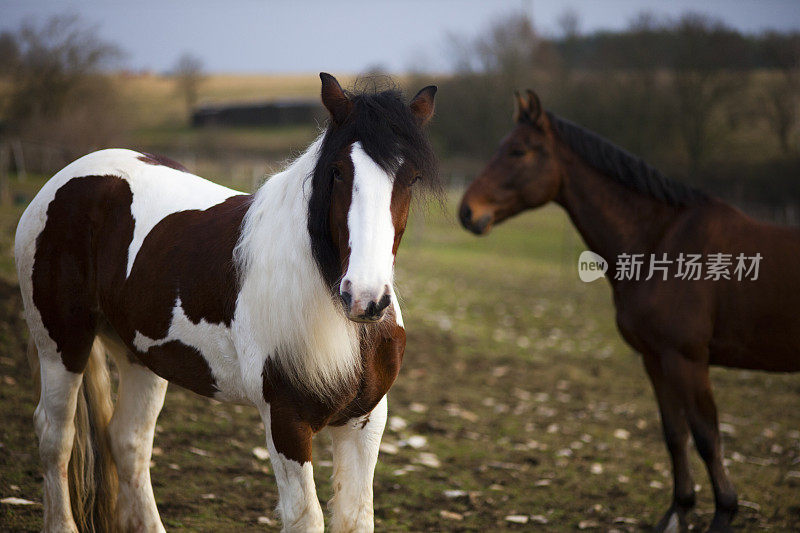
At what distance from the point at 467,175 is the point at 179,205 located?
20662mm

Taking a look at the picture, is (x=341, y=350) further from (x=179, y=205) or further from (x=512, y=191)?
(x=512, y=191)

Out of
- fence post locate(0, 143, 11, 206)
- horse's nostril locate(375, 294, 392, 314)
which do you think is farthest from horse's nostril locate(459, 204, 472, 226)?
fence post locate(0, 143, 11, 206)

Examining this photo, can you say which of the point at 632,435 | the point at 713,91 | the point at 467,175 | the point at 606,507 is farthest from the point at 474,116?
the point at 606,507

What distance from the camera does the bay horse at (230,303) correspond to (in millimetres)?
1924

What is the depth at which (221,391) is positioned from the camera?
93.6 inches

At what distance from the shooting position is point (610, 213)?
4.14m

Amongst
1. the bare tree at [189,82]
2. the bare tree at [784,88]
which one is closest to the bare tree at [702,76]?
the bare tree at [784,88]

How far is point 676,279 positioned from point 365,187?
2.68 meters

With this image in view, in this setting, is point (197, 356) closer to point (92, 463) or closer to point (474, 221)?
point (92, 463)

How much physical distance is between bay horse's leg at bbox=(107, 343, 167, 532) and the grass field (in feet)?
1.18

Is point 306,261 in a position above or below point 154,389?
above

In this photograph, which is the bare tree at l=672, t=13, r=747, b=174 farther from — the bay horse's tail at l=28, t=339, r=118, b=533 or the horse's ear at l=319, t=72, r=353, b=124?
the bay horse's tail at l=28, t=339, r=118, b=533

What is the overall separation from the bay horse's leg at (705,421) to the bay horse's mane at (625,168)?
3.73ft

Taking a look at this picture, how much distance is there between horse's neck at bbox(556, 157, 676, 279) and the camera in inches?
159
